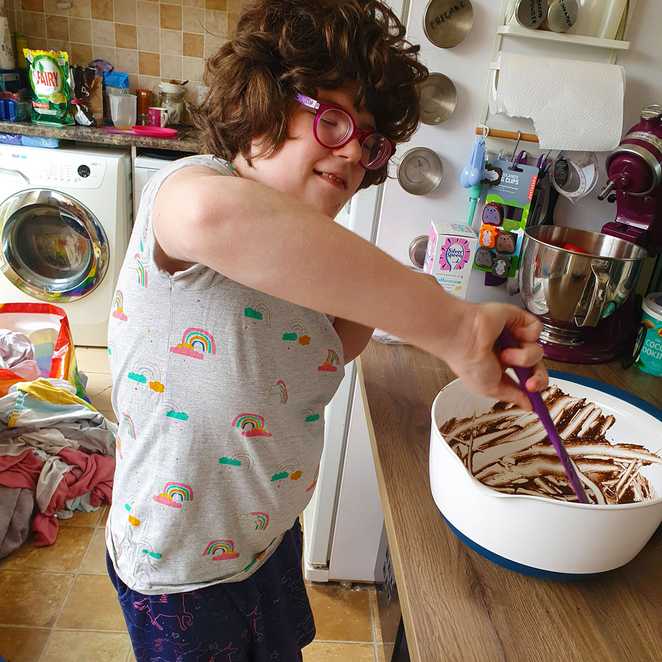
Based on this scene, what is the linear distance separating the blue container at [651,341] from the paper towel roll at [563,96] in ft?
1.12

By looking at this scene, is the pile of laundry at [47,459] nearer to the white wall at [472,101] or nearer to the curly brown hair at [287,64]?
the white wall at [472,101]

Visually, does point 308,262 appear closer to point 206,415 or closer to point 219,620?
point 206,415

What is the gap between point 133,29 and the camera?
2.91 m

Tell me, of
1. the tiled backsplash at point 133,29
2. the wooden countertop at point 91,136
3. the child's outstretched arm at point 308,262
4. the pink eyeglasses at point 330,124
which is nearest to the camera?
the child's outstretched arm at point 308,262

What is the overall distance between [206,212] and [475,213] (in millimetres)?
921

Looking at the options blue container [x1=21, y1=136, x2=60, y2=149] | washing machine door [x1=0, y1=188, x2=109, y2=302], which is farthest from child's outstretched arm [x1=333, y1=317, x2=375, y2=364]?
blue container [x1=21, y1=136, x2=60, y2=149]

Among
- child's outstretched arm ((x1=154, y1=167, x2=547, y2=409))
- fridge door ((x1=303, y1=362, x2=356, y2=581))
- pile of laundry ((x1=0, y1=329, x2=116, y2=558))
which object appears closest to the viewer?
child's outstretched arm ((x1=154, y1=167, x2=547, y2=409))

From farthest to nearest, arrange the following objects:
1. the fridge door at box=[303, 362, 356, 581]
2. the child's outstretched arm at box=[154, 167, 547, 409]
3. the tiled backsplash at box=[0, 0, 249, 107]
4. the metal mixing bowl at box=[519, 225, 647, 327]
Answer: the tiled backsplash at box=[0, 0, 249, 107] → the fridge door at box=[303, 362, 356, 581] → the metal mixing bowl at box=[519, 225, 647, 327] → the child's outstretched arm at box=[154, 167, 547, 409]

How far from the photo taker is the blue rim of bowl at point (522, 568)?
2.11ft

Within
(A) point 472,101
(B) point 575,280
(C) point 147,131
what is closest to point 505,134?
(A) point 472,101

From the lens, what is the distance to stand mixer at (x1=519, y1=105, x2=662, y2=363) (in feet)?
3.53

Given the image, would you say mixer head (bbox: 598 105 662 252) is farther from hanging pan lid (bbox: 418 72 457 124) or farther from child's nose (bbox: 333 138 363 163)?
child's nose (bbox: 333 138 363 163)

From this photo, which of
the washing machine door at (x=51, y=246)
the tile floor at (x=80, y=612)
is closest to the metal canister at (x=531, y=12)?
the tile floor at (x=80, y=612)

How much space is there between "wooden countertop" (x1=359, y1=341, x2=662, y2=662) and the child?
0.62 ft
